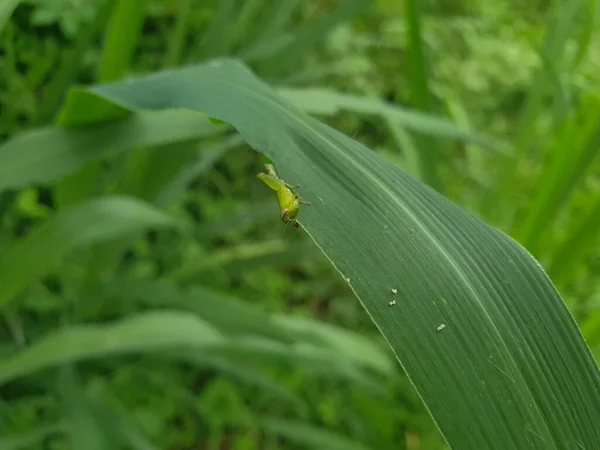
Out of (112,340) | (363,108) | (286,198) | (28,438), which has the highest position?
(363,108)

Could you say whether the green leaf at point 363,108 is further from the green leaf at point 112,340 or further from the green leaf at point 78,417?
the green leaf at point 78,417

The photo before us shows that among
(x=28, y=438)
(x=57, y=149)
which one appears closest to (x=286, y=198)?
(x=57, y=149)

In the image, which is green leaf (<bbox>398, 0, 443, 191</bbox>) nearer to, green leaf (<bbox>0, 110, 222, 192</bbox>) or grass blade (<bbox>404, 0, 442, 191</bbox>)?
grass blade (<bbox>404, 0, 442, 191</bbox>)

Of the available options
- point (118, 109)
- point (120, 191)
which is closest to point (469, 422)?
point (118, 109)

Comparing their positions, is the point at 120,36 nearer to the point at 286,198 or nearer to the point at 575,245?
the point at 286,198

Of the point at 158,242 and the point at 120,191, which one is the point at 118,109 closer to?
the point at 120,191

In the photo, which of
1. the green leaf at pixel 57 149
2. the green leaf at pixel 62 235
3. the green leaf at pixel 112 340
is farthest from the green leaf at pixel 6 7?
the green leaf at pixel 112 340

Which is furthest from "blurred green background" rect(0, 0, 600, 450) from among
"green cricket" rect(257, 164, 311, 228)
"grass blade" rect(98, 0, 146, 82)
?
"green cricket" rect(257, 164, 311, 228)
